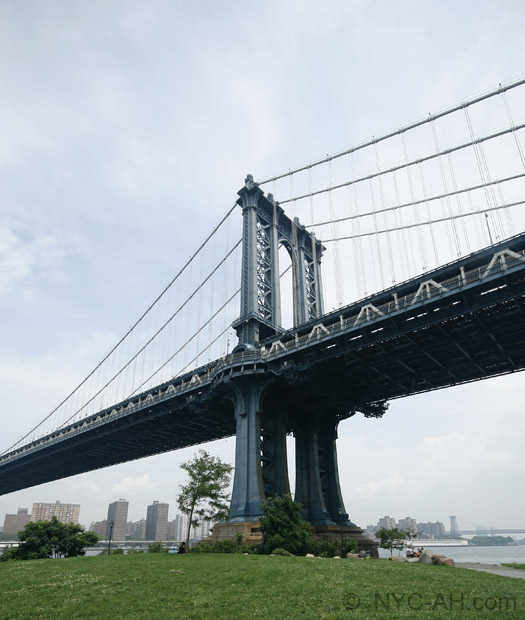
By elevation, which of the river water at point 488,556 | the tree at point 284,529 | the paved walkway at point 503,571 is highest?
the tree at point 284,529

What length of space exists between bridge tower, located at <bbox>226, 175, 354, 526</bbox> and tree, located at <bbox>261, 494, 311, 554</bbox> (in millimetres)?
9666

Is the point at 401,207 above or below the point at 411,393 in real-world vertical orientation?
above

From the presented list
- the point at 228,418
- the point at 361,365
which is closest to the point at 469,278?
the point at 361,365

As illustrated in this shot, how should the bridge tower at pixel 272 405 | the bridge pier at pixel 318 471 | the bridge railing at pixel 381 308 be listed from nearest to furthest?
the bridge railing at pixel 381 308 < the bridge tower at pixel 272 405 < the bridge pier at pixel 318 471

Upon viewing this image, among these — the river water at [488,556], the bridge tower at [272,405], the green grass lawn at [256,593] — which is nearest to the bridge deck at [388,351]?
the bridge tower at [272,405]

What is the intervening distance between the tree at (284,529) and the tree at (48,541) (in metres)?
31.8

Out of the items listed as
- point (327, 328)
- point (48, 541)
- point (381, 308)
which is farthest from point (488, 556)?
point (48, 541)

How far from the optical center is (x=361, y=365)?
51.9 m

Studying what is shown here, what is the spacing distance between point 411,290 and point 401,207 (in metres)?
24.9

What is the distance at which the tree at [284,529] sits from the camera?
3475cm

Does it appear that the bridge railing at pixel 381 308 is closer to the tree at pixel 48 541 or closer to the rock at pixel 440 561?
the rock at pixel 440 561

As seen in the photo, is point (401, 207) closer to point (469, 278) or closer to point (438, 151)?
point (438, 151)

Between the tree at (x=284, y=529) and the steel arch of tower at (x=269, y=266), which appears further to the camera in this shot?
the steel arch of tower at (x=269, y=266)

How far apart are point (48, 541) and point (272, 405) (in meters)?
31.6
